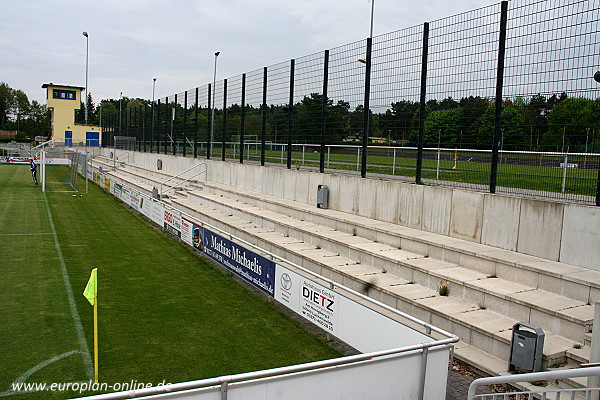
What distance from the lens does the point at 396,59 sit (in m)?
12.4

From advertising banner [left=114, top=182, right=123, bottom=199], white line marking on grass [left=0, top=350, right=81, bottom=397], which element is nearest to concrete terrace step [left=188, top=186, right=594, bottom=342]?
white line marking on grass [left=0, top=350, right=81, bottom=397]

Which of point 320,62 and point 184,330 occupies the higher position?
point 320,62

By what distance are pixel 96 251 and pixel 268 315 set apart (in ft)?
24.6

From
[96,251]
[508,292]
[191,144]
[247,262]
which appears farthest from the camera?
[191,144]

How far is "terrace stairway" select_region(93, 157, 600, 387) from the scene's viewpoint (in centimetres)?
646

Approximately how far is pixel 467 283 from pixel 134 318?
5.80m

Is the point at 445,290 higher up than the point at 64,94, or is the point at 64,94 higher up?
the point at 64,94

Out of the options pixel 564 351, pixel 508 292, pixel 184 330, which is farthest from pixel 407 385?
pixel 184 330

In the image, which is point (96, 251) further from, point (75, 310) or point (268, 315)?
point (268, 315)

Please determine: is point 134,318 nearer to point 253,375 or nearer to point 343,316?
point 343,316

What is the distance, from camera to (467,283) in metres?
7.89

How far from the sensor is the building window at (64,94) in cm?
7669

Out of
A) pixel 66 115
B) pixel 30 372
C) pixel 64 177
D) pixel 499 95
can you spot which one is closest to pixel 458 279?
pixel 499 95

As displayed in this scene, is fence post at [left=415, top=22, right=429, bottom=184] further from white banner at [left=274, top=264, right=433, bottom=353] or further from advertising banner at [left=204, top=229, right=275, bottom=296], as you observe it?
white banner at [left=274, top=264, right=433, bottom=353]
